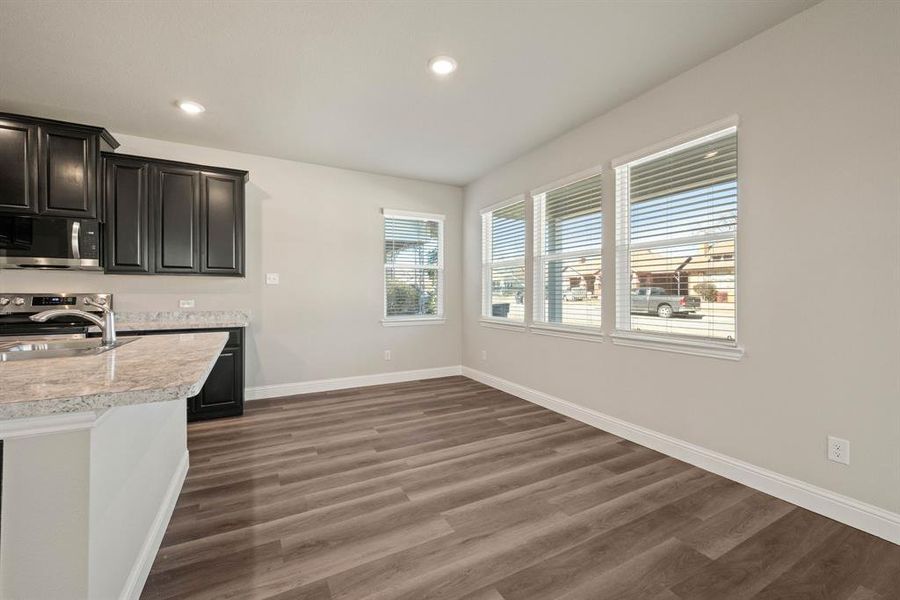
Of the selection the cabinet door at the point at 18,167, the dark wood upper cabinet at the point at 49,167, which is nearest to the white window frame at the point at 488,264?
the dark wood upper cabinet at the point at 49,167

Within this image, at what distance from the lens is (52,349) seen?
5.62 ft

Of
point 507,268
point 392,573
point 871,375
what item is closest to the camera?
point 392,573

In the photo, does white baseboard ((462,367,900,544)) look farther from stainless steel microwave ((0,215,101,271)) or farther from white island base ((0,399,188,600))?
stainless steel microwave ((0,215,101,271))

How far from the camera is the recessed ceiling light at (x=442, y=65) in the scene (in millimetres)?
2516

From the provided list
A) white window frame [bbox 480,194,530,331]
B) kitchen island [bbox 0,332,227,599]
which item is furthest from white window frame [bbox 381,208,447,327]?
kitchen island [bbox 0,332,227,599]

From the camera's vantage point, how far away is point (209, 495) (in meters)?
2.24

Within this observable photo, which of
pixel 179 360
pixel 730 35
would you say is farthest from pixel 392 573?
pixel 730 35

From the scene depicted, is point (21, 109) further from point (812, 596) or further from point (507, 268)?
point (812, 596)

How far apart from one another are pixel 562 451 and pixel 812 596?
1.48 meters

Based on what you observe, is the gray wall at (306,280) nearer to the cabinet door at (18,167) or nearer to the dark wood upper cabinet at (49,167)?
the dark wood upper cabinet at (49,167)

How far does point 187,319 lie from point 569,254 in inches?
151

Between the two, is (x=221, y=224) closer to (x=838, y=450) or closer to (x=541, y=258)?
(x=541, y=258)

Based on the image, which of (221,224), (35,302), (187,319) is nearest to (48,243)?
(35,302)

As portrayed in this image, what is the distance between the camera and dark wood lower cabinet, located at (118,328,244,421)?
3.57m
